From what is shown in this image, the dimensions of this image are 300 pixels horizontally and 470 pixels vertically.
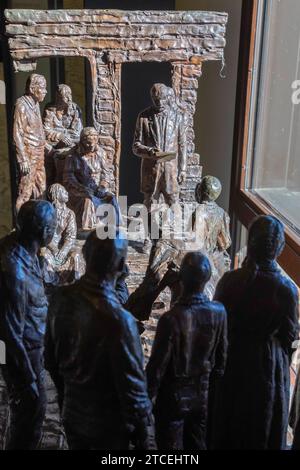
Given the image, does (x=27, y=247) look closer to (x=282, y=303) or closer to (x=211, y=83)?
(x=282, y=303)

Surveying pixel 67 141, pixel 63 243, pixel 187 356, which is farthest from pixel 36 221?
pixel 67 141

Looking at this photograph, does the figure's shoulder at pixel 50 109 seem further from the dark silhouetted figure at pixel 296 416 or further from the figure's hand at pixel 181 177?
the dark silhouetted figure at pixel 296 416

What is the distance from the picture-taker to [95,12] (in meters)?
6.44

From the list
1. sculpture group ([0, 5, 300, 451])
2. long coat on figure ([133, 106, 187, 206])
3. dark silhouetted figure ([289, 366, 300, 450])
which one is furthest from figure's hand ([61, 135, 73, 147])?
dark silhouetted figure ([289, 366, 300, 450])

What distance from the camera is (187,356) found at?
112 inches

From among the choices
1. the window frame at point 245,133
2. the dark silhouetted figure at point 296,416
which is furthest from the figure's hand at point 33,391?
the window frame at point 245,133

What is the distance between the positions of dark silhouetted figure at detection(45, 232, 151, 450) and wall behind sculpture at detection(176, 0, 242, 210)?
5.67m

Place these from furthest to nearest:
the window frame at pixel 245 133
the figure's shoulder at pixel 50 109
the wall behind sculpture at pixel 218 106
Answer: the wall behind sculpture at pixel 218 106 < the figure's shoulder at pixel 50 109 < the window frame at pixel 245 133

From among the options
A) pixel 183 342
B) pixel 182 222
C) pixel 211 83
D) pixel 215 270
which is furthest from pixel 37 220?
pixel 211 83

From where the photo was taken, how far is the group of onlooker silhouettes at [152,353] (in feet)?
8.70

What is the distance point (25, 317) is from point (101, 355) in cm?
71

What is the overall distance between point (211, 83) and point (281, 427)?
6251 mm

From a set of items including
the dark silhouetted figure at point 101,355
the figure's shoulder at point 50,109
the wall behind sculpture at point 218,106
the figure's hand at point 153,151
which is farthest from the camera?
the wall behind sculpture at point 218,106

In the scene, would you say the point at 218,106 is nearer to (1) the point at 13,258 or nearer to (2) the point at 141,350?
(1) the point at 13,258
